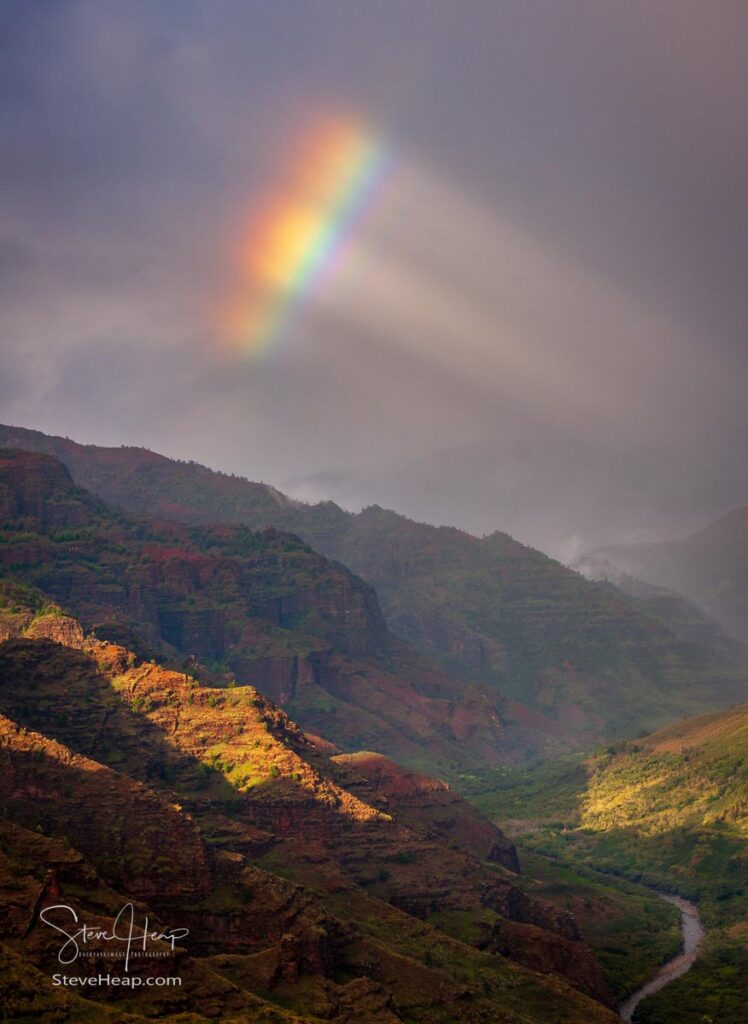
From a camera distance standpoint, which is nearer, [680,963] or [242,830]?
[242,830]

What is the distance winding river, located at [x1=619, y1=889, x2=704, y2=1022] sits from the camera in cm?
14075

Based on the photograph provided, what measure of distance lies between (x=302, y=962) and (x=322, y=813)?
37956 mm

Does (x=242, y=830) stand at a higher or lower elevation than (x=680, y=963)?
higher

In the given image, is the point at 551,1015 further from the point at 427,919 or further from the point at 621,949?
the point at 621,949

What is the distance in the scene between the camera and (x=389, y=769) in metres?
186

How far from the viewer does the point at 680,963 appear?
529 ft

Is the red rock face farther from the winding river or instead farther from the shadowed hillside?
the winding river

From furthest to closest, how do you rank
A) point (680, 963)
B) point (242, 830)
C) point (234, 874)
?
point (680, 963) → point (242, 830) → point (234, 874)

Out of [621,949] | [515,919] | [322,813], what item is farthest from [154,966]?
[621,949]
